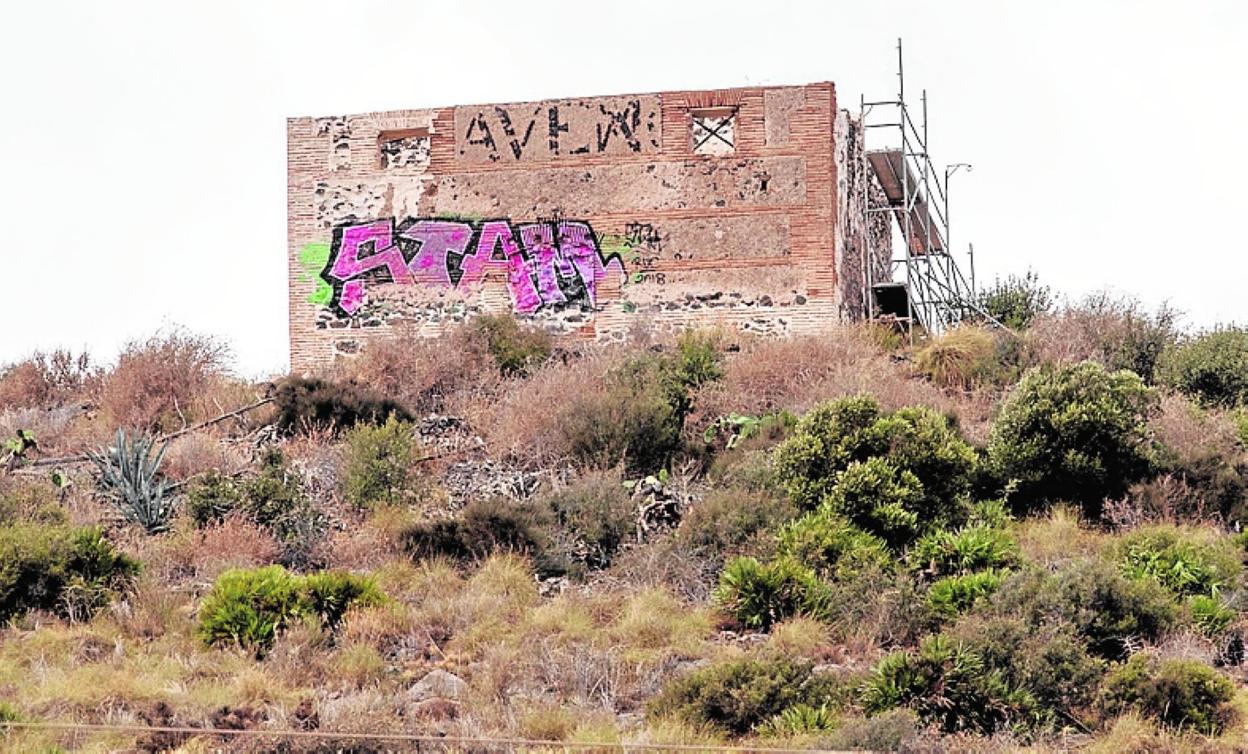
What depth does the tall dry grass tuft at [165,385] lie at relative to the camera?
27.7 meters

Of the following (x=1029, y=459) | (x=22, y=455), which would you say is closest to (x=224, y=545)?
(x=22, y=455)

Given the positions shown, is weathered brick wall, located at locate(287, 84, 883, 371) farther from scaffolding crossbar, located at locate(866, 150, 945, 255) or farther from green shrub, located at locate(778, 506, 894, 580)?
green shrub, located at locate(778, 506, 894, 580)

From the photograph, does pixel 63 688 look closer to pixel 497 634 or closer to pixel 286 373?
pixel 497 634

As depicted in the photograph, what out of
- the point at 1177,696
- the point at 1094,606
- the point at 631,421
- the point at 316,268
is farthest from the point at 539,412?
the point at 1177,696

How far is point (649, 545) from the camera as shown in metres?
20.8

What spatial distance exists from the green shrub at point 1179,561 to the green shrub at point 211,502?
978 centimetres

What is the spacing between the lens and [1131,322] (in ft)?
89.7

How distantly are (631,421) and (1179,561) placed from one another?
286 inches

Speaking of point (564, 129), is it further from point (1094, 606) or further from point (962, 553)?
point (1094, 606)

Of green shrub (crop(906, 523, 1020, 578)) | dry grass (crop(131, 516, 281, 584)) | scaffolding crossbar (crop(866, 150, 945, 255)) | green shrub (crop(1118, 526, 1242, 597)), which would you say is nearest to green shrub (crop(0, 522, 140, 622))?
dry grass (crop(131, 516, 281, 584))

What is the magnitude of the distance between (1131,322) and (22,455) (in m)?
15.3

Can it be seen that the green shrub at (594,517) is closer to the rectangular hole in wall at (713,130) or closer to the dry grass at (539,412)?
the dry grass at (539,412)

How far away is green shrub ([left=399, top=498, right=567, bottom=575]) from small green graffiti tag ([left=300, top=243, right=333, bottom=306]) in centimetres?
984

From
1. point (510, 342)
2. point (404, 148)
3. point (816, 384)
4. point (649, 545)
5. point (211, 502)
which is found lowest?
point (649, 545)
